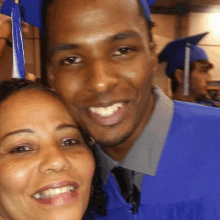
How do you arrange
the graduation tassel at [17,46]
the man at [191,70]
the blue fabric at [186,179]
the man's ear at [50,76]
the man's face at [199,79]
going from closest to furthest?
the blue fabric at [186,179] → the man's ear at [50,76] → the graduation tassel at [17,46] → the man at [191,70] → the man's face at [199,79]

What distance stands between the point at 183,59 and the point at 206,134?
198 centimetres

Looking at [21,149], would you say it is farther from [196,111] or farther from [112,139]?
[196,111]

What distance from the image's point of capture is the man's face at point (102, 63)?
1119 mm

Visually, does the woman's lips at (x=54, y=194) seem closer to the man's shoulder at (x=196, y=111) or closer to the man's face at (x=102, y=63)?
the man's face at (x=102, y=63)

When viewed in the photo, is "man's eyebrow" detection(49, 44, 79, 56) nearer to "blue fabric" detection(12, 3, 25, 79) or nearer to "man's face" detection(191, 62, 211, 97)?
"blue fabric" detection(12, 3, 25, 79)

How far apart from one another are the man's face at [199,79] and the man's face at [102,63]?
2.14 meters

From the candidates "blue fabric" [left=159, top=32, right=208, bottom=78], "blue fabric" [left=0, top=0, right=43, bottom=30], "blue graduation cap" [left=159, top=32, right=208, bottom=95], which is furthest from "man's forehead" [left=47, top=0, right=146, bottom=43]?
"blue fabric" [left=159, top=32, right=208, bottom=78]

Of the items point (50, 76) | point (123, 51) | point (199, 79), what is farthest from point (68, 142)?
point (199, 79)

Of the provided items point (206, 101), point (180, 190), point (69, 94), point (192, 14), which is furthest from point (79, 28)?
point (192, 14)

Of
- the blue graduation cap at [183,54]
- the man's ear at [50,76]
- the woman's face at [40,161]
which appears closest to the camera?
the woman's face at [40,161]

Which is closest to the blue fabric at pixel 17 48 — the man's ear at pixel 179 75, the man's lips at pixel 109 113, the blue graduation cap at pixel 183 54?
the man's lips at pixel 109 113

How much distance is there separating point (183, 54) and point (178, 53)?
5 cm

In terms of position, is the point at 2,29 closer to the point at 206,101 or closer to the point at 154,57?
the point at 154,57

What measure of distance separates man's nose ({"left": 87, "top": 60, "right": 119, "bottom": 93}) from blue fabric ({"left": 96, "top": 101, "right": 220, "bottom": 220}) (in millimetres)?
356
